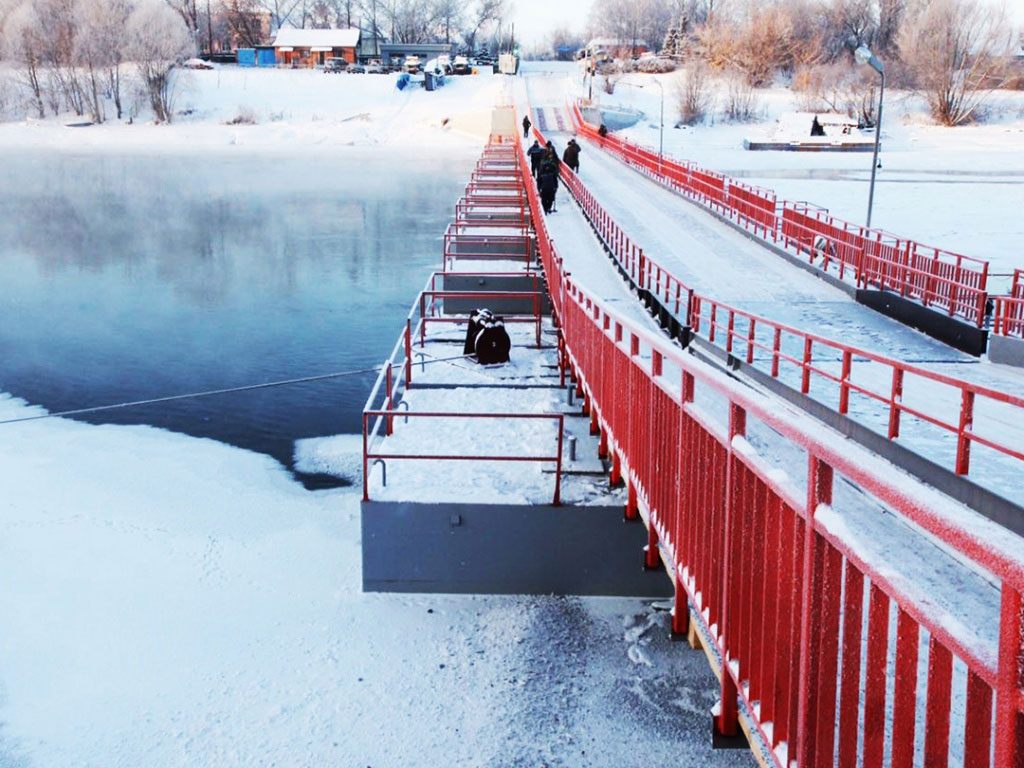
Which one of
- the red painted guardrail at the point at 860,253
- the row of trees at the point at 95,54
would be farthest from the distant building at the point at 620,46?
the red painted guardrail at the point at 860,253

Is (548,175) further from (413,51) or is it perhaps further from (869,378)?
(413,51)

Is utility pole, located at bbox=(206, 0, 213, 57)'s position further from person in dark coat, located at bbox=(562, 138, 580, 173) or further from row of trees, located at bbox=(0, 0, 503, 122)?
person in dark coat, located at bbox=(562, 138, 580, 173)

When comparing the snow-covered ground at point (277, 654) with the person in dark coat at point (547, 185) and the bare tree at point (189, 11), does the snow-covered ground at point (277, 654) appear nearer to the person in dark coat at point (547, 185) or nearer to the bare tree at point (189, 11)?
the person in dark coat at point (547, 185)

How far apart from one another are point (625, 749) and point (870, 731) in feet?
19.5

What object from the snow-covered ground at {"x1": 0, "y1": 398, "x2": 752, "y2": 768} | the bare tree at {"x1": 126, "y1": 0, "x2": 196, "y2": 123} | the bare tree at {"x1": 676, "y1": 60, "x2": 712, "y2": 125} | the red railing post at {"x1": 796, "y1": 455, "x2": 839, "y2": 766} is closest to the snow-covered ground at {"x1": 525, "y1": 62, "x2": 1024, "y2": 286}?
the bare tree at {"x1": 676, "y1": 60, "x2": 712, "y2": 125}

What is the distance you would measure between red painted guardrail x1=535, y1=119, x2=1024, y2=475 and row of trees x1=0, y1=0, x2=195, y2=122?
88229 millimetres

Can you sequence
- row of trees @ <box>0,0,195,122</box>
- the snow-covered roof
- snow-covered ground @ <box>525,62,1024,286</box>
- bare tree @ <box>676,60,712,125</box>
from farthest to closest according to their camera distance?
the snow-covered roof
row of trees @ <box>0,0,195,122</box>
bare tree @ <box>676,60,712,125</box>
snow-covered ground @ <box>525,62,1024,286</box>

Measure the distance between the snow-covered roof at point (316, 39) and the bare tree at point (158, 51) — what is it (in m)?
23.2

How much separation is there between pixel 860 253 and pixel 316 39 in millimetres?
117833

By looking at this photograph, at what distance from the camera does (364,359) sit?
24.1 metres

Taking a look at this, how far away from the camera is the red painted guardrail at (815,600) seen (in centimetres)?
237

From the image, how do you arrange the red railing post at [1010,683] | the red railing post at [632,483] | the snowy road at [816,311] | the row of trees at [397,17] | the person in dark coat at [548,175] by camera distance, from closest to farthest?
the red railing post at [1010,683], the red railing post at [632,483], the snowy road at [816,311], the person in dark coat at [548,175], the row of trees at [397,17]

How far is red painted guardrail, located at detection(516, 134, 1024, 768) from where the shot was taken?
7.77 ft

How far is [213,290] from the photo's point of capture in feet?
103
